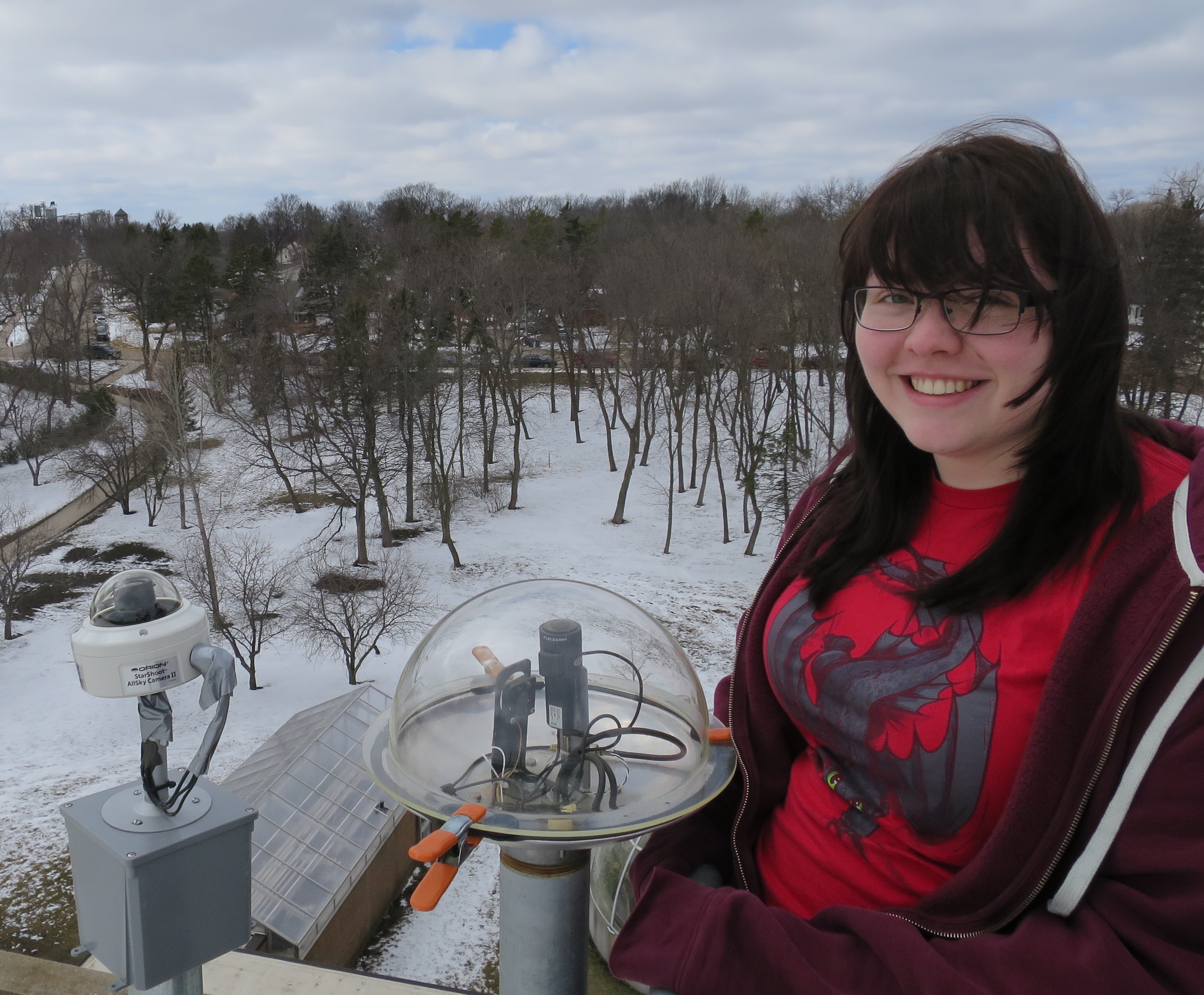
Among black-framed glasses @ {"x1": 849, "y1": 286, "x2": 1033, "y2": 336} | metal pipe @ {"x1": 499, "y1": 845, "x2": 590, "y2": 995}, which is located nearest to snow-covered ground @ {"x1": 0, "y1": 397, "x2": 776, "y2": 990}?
metal pipe @ {"x1": 499, "y1": 845, "x2": 590, "y2": 995}

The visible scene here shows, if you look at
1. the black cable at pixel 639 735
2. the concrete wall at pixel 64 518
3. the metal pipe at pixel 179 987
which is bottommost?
the concrete wall at pixel 64 518

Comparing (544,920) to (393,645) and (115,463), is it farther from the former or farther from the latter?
(115,463)

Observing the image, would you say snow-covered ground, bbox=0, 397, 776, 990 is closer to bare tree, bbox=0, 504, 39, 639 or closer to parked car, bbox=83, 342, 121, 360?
bare tree, bbox=0, 504, 39, 639

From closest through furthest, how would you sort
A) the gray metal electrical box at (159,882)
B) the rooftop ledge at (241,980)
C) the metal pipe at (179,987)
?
the gray metal electrical box at (159,882) < the metal pipe at (179,987) < the rooftop ledge at (241,980)

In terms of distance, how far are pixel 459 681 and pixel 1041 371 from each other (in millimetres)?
1398

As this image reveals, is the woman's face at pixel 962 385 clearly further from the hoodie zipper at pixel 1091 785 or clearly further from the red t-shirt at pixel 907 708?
the hoodie zipper at pixel 1091 785

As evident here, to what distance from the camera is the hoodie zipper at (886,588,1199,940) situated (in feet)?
4.70

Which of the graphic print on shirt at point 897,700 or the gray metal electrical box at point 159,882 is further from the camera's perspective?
the gray metal electrical box at point 159,882

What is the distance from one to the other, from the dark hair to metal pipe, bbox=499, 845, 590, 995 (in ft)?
3.01

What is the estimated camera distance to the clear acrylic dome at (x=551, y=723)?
1.84 m

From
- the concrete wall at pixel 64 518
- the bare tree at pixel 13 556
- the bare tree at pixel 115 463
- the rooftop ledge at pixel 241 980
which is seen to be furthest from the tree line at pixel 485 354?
the rooftop ledge at pixel 241 980

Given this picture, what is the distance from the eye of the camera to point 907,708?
5.82 feet

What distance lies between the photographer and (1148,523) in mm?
1571

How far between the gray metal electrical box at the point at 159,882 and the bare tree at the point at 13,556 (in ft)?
83.4
